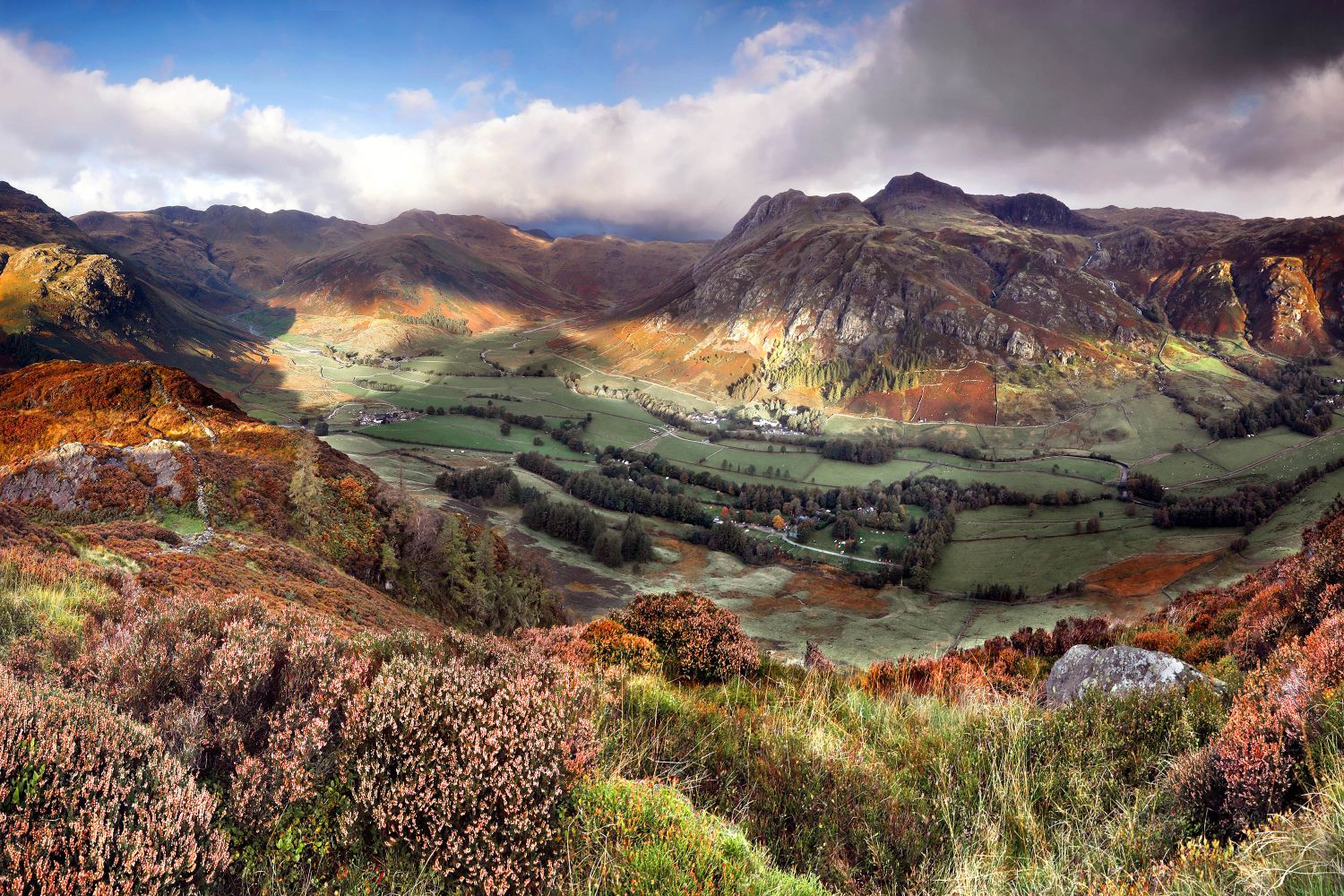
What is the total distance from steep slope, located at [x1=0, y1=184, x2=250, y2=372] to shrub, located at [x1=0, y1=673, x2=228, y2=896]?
184951mm

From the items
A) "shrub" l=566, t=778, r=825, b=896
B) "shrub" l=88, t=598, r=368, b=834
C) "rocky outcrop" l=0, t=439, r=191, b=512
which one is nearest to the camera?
"shrub" l=566, t=778, r=825, b=896

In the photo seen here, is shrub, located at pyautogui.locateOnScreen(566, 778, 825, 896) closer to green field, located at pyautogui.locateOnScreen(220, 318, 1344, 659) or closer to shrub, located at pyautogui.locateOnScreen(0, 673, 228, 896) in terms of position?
shrub, located at pyautogui.locateOnScreen(0, 673, 228, 896)

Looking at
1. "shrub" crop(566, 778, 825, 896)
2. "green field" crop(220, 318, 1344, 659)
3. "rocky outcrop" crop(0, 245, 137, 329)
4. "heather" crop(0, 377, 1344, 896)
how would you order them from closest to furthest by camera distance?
"heather" crop(0, 377, 1344, 896) < "shrub" crop(566, 778, 825, 896) < "green field" crop(220, 318, 1344, 659) < "rocky outcrop" crop(0, 245, 137, 329)

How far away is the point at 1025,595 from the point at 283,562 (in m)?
95.1

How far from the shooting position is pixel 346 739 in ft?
14.7

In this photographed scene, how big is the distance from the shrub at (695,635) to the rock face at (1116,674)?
5.49m

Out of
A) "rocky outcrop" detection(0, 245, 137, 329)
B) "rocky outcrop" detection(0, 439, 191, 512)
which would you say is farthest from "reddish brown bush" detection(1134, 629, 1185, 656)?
"rocky outcrop" detection(0, 245, 137, 329)

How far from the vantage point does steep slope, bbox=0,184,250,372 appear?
142625 millimetres

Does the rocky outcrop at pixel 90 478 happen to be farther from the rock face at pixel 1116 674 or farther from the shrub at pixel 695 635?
the rock face at pixel 1116 674

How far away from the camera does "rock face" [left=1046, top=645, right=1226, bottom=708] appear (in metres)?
8.16

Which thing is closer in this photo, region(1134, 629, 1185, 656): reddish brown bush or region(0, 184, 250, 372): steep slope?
region(1134, 629, 1185, 656): reddish brown bush

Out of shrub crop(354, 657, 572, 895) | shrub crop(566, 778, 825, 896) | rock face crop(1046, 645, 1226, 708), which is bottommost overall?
rock face crop(1046, 645, 1226, 708)

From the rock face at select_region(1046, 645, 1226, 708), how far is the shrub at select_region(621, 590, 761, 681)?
18.0 feet

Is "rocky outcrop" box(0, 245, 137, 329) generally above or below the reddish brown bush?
above
